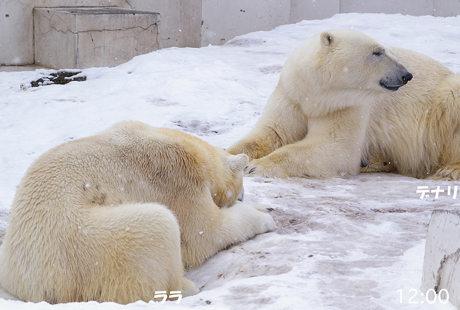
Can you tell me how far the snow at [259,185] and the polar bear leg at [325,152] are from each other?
0.41ft

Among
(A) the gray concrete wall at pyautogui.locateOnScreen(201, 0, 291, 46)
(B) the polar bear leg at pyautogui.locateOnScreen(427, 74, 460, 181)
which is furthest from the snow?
(B) the polar bear leg at pyautogui.locateOnScreen(427, 74, 460, 181)

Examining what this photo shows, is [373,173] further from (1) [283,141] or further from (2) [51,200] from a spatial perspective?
(2) [51,200]

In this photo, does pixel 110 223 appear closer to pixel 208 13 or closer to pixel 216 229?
pixel 216 229

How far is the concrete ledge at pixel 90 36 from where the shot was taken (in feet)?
22.6

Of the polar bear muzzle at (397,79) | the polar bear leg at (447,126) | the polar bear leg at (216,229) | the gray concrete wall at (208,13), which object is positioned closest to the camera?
the polar bear leg at (216,229)

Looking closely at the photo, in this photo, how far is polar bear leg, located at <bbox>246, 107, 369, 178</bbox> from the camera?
3988 millimetres

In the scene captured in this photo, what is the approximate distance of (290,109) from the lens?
439cm

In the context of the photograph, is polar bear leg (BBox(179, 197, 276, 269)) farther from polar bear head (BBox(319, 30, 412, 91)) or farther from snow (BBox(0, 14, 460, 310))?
polar bear head (BBox(319, 30, 412, 91))

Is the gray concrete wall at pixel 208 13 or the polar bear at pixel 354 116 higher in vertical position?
the gray concrete wall at pixel 208 13

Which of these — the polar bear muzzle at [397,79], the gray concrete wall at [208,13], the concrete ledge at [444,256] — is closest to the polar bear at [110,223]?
the concrete ledge at [444,256]

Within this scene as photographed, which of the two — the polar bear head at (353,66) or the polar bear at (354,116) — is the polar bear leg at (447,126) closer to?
the polar bear at (354,116)

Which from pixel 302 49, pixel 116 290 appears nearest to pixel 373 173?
pixel 302 49

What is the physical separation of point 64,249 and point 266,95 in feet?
14.6

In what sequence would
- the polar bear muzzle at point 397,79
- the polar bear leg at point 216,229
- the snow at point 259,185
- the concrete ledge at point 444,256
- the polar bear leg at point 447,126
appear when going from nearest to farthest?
1. the concrete ledge at point 444,256
2. the snow at point 259,185
3. the polar bear leg at point 216,229
4. the polar bear muzzle at point 397,79
5. the polar bear leg at point 447,126
